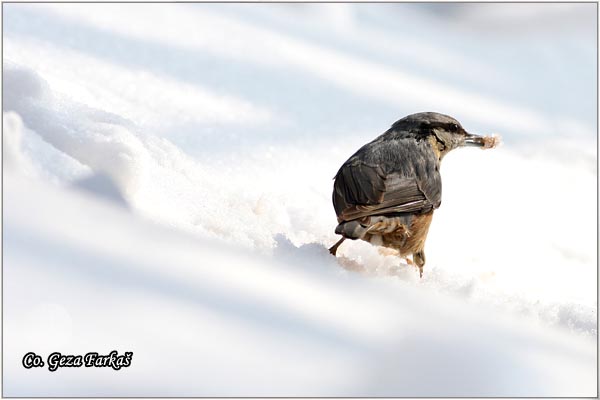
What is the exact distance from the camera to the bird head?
3797mm

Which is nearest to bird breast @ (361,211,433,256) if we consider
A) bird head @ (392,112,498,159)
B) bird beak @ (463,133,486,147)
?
bird head @ (392,112,498,159)

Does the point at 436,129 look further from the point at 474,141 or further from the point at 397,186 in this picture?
Answer: the point at 397,186

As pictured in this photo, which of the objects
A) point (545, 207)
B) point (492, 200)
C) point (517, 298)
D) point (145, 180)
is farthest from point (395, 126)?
point (545, 207)

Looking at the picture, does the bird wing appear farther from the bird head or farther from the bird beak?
the bird beak

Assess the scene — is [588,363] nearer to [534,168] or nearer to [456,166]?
[456,166]

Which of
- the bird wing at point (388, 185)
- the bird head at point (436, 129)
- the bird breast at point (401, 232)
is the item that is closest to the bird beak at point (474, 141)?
the bird head at point (436, 129)

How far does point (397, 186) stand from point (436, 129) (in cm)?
56

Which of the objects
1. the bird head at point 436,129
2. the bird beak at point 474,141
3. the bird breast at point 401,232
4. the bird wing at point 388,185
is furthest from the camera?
the bird beak at point 474,141

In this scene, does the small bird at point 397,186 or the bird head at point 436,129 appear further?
the bird head at point 436,129

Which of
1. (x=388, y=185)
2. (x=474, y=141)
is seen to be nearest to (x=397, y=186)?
(x=388, y=185)

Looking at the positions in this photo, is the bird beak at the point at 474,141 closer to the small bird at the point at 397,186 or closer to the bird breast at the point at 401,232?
the small bird at the point at 397,186

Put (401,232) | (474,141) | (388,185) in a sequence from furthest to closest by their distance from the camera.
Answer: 1. (474,141)
2. (401,232)
3. (388,185)

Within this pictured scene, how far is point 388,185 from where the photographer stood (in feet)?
11.1

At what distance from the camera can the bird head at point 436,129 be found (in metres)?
3.80
